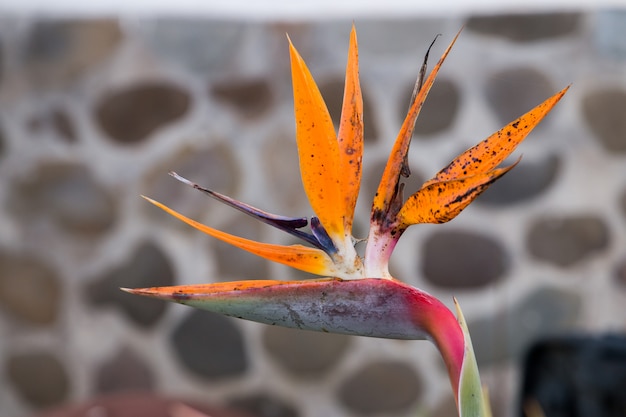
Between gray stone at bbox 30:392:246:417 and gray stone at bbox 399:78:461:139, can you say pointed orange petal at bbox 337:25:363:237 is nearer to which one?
gray stone at bbox 30:392:246:417

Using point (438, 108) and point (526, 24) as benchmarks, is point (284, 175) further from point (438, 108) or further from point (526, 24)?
point (526, 24)

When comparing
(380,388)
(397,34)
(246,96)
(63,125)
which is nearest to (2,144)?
(63,125)

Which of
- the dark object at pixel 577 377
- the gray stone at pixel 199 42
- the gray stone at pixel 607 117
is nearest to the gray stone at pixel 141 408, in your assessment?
the dark object at pixel 577 377

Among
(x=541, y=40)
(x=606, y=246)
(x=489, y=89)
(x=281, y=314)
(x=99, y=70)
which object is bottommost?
(x=281, y=314)

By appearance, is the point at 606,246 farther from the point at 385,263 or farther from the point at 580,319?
the point at 385,263

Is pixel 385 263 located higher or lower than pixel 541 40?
lower

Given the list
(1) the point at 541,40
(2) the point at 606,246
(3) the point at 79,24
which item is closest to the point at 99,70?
(3) the point at 79,24
